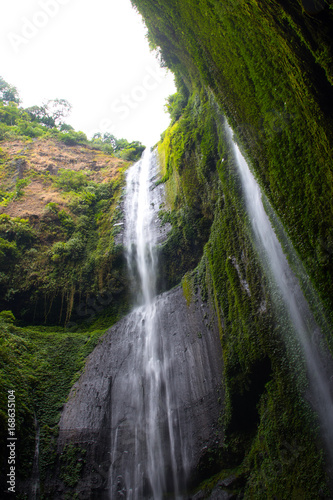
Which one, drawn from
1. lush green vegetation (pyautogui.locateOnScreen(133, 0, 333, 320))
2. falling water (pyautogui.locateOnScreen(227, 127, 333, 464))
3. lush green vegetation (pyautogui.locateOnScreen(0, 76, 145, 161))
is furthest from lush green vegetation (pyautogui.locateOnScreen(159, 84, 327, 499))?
lush green vegetation (pyautogui.locateOnScreen(0, 76, 145, 161))

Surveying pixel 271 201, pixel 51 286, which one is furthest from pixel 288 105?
pixel 51 286

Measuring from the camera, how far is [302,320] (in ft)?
14.1

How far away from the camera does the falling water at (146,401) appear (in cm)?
599

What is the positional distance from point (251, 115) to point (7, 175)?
15373mm

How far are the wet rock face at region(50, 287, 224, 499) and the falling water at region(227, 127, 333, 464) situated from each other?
7.75 ft

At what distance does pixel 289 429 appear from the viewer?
14.0 ft

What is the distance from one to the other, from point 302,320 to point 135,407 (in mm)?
5144

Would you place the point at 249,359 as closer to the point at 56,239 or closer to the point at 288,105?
the point at 288,105

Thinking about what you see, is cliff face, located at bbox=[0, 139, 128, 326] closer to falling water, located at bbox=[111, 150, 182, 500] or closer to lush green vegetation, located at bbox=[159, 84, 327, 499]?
falling water, located at bbox=[111, 150, 182, 500]

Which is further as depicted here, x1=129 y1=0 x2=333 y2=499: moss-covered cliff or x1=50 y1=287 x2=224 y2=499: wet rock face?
x1=50 y1=287 x2=224 y2=499: wet rock face

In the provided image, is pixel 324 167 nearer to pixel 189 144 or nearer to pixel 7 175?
pixel 189 144

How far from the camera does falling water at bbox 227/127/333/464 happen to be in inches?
150

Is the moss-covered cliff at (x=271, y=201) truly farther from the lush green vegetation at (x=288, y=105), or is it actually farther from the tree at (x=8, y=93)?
the tree at (x=8, y=93)

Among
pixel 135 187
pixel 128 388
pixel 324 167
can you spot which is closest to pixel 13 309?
pixel 128 388
